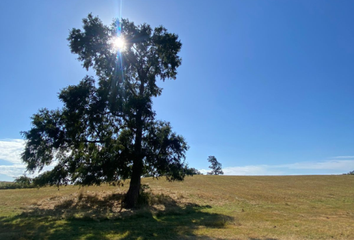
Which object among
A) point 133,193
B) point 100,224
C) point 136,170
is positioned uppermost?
point 136,170

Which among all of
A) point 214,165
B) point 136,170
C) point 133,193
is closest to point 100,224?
point 133,193

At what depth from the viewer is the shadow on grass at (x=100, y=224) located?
9.30m

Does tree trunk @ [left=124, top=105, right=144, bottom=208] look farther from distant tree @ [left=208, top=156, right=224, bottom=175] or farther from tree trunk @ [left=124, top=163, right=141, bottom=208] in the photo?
distant tree @ [left=208, top=156, right=224, bottom=175]

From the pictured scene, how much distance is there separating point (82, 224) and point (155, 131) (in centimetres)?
863

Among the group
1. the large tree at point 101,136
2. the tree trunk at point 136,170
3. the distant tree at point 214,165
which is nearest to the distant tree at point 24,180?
the large tree at point 101,136

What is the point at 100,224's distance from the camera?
39.0 ft

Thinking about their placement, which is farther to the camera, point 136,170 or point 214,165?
point 214,165

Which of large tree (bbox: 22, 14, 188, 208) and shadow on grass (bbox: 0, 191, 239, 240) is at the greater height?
large tree (bbox: 22, 14, 188, 208)

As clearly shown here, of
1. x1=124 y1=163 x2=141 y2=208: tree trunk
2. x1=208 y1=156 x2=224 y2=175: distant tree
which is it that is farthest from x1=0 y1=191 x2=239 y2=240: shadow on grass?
x1=208 y1=156 x2=224 y2=175: distant tree

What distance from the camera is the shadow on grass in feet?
30.5

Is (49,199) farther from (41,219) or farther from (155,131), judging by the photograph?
(155,131)

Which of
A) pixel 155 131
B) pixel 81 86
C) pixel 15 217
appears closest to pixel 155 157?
pixel 155 131

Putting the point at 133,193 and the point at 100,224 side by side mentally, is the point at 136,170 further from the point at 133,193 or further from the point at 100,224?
the point at 100,224

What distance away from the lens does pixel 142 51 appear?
21562 mm
